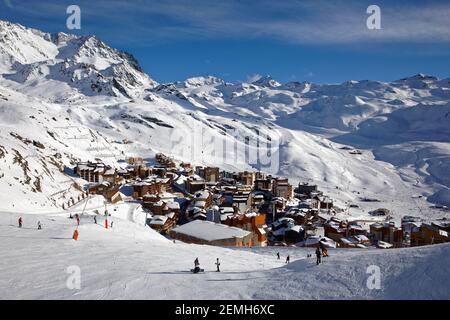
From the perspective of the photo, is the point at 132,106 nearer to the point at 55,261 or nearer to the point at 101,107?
the point at 101,107

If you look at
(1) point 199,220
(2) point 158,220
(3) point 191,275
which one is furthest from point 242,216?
(3) point 191,275

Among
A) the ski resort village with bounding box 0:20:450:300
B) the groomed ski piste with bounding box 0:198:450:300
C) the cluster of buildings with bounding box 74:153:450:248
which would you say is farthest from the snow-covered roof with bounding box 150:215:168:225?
the groomed ski piste with bounding box 0:198:450:300

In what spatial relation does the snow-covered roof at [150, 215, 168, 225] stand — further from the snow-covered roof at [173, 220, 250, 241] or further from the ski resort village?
the snow-covered roof at [173, 220, 250, 241]

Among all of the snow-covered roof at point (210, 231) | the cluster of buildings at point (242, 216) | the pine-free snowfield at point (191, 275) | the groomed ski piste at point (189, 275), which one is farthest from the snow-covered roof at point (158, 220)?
the pine-free snowfield at point (191, 275)

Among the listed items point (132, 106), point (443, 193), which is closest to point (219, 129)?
point (132, 106)

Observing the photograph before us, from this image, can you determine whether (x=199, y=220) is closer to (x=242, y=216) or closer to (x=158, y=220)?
(x=158, y=220)
